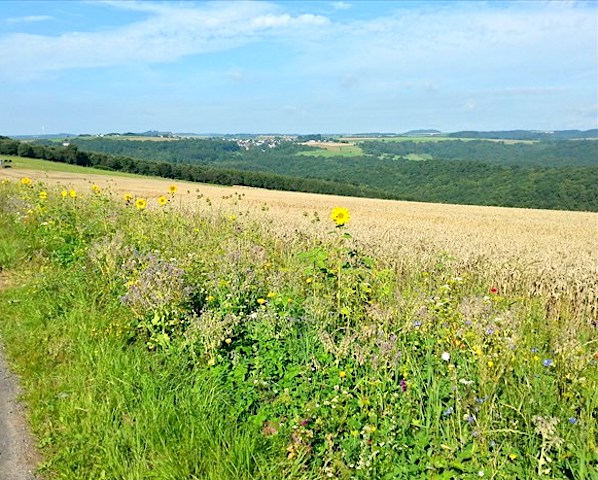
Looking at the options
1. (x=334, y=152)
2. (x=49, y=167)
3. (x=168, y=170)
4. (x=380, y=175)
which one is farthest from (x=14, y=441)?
(x=334, y=152)

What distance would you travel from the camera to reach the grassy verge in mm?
3299

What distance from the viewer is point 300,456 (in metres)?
3.43

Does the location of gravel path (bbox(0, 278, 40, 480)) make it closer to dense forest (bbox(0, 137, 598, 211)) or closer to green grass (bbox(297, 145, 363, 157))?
dense forest (bbox(0, 137, 598, 211))

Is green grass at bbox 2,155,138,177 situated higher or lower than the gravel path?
higher

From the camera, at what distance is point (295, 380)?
13.3 feet

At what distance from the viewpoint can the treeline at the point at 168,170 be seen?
65631mm

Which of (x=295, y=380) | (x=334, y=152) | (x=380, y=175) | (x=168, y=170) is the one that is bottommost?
(x=295, y=380)

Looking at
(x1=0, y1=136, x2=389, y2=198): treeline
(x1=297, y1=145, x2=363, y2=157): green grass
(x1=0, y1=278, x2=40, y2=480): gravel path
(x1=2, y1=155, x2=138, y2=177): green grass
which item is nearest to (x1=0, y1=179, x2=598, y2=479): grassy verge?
(x1=0, y1=278, x2=40, y2=480): gravel path

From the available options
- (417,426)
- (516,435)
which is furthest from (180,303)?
(516,435)

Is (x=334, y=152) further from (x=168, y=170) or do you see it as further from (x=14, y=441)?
(x=14, y=441)

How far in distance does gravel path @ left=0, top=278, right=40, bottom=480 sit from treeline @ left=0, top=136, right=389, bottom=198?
60.9 m

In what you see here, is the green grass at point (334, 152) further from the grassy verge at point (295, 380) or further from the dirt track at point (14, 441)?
the dirt track at point (14, 441)

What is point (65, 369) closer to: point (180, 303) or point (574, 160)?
point (180, 303)

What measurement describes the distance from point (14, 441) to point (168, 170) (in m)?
65.8
